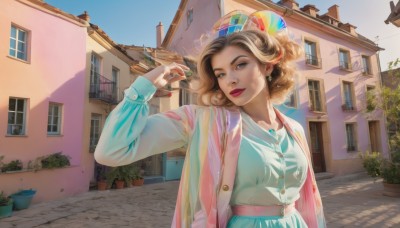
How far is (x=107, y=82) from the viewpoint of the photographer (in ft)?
38.3

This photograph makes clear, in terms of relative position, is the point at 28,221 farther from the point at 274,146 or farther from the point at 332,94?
the point at 332,94

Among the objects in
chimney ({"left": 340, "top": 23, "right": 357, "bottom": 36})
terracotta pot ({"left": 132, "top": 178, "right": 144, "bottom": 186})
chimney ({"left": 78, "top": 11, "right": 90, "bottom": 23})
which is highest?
→ chimney ({"left": 340, "top": 23, "right": 357, "bottom": 36})

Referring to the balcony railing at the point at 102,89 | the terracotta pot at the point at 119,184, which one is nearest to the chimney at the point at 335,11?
the balcony railing at the point at 102,89

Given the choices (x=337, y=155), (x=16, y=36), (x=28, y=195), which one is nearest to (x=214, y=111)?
(x=28, y=195)

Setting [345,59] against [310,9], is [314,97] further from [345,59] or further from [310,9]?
[310,9]

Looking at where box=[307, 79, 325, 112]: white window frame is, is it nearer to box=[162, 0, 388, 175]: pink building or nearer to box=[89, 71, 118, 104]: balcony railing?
box=[162, 0, 388, 175]: pink building

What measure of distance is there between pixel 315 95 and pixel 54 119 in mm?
12717

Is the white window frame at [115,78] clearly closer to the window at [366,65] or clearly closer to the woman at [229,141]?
the woman at [229,141]

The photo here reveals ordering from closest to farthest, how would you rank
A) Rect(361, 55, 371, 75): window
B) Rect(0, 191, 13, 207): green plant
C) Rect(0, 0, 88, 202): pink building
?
Rect(0, 191, 13, 207): green plant → Rect(0, 0, 88, 202): pink building → Rect(361, 55, 371, 75): window

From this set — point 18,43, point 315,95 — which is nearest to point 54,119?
point 18,43

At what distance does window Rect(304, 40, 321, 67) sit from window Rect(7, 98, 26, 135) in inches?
519

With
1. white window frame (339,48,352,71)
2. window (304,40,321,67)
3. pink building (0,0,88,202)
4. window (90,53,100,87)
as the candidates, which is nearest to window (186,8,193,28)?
window (90,53,100,87)

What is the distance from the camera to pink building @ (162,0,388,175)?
1320 cm

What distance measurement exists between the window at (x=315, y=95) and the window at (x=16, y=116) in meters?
12.9
